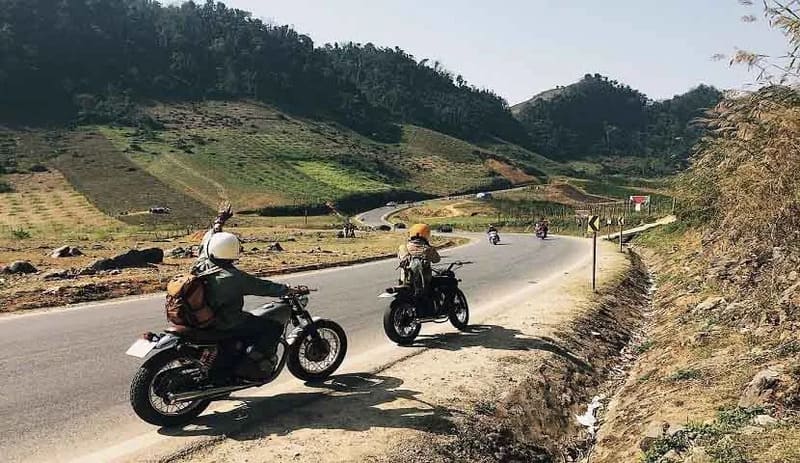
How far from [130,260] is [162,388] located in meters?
15.8

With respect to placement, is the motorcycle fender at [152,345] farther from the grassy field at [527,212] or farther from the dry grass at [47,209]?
the grassy field at [527,212]

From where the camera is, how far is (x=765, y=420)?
18.7 ft

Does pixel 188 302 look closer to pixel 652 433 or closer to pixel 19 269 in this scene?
pixel 652 433

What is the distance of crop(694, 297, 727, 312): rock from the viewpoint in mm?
11498

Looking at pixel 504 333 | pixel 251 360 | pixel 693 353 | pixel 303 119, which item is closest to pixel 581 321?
pixel 504 333

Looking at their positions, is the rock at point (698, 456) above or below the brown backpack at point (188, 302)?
below

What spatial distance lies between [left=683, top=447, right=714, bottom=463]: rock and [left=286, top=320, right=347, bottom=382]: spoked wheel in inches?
162

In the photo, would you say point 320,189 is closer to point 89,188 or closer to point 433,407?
point 89,188

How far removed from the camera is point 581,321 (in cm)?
1257

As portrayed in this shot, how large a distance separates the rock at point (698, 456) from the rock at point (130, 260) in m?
17.6

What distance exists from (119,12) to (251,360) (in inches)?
8343

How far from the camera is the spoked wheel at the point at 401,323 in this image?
966 cm

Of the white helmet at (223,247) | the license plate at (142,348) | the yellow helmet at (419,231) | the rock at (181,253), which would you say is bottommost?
the rock at (181,253)

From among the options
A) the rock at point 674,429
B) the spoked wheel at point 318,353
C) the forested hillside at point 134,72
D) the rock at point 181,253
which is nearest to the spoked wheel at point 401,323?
the spoked wheel at point 318,353
